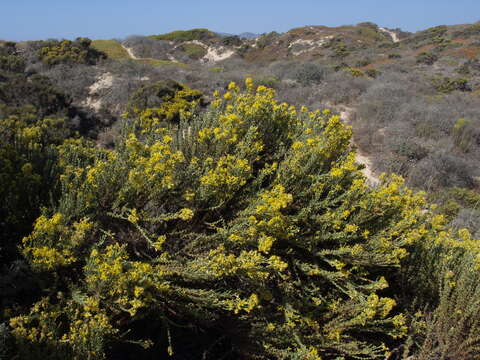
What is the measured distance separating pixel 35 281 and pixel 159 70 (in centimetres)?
1521

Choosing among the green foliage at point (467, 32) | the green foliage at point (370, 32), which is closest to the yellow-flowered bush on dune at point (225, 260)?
the green foliage at point (467, 32)

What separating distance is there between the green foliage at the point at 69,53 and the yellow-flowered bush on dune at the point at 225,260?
44.8 feet

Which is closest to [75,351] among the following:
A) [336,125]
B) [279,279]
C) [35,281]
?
[35,281]

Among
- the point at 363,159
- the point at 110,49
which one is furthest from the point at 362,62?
the point at 110,49

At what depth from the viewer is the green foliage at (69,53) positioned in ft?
47.7

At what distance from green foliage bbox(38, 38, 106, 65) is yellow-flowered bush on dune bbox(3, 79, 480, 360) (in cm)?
1364

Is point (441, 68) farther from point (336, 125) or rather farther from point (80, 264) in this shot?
point (80, 264)

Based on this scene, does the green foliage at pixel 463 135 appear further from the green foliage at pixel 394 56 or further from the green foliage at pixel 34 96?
the green foliage at pixel 394 56

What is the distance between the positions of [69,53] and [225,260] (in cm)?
1634

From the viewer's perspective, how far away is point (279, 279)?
2.88 metres

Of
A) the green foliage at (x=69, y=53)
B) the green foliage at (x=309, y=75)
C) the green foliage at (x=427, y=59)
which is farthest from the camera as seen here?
the green foliage at (x=427, y=59)

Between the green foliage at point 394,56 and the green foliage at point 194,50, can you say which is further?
the green foliage at point 194,50

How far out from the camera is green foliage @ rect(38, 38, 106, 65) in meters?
14.5

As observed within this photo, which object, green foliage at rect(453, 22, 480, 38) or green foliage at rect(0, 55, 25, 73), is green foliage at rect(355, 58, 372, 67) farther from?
green foliage at rect(0, 55, 25, 73)
